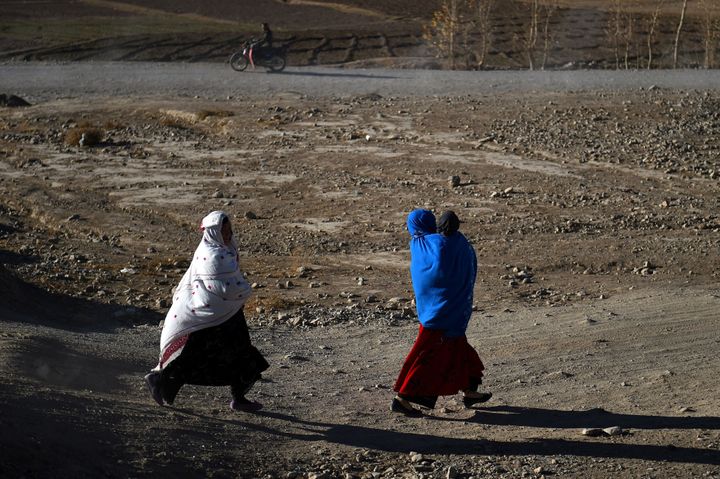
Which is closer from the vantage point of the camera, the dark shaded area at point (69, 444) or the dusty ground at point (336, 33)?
the dark shaded area at point (69, 444)

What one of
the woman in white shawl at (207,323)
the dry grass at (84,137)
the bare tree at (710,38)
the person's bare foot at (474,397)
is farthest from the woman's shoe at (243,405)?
the bare tree at (710,38)

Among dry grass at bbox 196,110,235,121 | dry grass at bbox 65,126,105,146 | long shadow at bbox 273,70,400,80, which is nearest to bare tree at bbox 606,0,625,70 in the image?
long shadow at bbox 273,70,400,80

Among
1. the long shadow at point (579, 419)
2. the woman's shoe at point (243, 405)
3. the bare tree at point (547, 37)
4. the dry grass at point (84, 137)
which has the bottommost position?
the long shadow at point (579, 419)

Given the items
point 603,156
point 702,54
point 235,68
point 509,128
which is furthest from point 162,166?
point 702,54

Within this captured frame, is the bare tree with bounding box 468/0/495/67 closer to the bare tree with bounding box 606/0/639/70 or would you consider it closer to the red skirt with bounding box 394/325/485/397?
the bare tree with bounding box 606/0/639/70

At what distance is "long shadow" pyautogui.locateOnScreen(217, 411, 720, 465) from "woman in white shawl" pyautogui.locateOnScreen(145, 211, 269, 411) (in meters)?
0.40

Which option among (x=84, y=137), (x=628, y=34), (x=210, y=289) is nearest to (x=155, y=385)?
(x=210, y=289)

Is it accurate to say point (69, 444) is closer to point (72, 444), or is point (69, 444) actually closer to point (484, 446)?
point (72, 444)

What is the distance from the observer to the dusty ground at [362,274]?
5.98 m

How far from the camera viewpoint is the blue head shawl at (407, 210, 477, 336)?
6613 mm

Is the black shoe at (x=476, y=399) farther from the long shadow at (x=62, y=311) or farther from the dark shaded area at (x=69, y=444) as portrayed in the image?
the long shadow at (x=62, y=311)

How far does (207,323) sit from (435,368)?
1.40 m

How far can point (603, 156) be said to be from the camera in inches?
628

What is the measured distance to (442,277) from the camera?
6.62 metres
